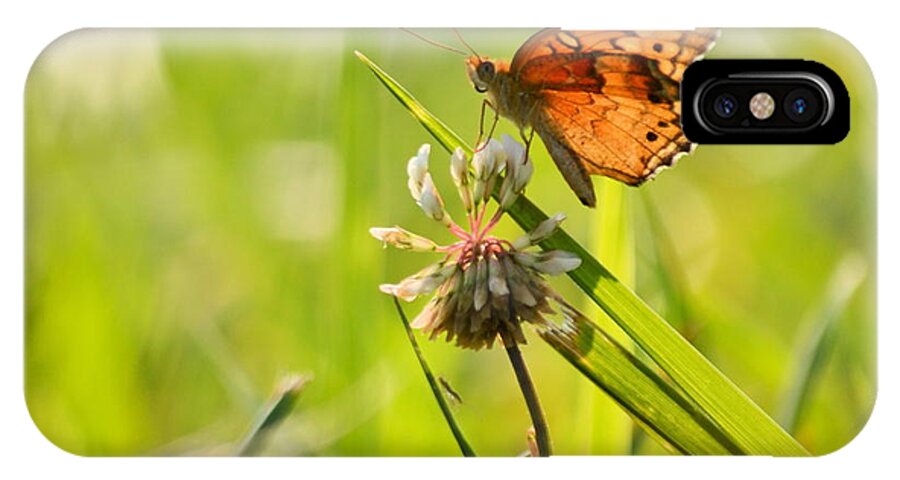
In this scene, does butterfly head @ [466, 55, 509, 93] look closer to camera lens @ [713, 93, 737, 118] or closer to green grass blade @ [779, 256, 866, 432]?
camera lens @ [713, 93, 737, 118]

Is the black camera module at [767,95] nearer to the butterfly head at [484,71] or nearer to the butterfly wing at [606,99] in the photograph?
the butterfly wing at [606,99]

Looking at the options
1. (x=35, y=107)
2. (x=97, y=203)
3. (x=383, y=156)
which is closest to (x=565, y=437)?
(x=383, y=156)

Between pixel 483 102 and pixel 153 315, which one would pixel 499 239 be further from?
pixel 153 315

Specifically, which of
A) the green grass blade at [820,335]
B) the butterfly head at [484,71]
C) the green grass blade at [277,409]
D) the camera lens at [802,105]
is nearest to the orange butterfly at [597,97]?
the butterfly head at [484,71]

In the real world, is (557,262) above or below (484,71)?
below

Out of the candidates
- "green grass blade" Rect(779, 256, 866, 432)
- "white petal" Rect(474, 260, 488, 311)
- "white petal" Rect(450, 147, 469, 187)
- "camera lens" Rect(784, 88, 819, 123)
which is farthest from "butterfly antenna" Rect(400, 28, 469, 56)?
"green grass blade" Rect(779, 256, 866, 432)

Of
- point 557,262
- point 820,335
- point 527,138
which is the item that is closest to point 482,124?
point 527,138

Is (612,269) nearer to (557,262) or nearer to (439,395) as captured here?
(557,262)
